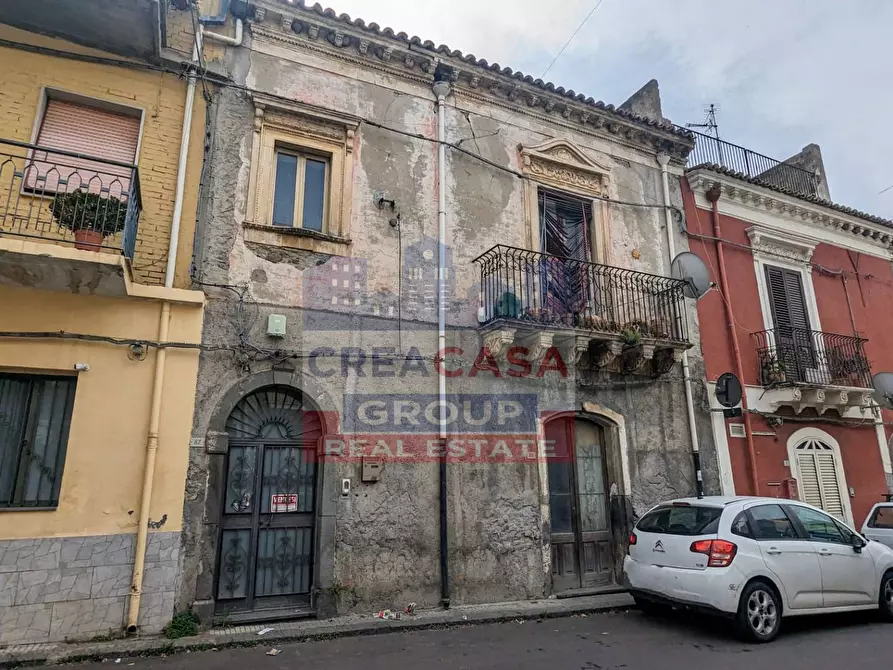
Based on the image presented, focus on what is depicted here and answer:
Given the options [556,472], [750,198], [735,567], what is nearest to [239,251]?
[556,472]

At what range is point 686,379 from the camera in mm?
10391

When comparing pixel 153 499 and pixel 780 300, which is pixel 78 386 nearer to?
pixel 153 499

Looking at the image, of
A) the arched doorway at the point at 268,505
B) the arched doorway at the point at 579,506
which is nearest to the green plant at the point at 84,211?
the arched doorway at the point at 268,505

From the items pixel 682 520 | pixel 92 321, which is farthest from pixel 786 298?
pixel 92 321

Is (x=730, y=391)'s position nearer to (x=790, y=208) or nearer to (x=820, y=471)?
(x=820, y=471)

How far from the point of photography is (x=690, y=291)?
10.7m

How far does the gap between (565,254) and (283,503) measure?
636 cm

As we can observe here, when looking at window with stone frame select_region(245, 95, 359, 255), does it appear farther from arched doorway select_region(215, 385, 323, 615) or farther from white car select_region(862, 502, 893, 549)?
white car select_region(862, 502, 893, 549)

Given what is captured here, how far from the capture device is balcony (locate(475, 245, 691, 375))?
868 centimetres

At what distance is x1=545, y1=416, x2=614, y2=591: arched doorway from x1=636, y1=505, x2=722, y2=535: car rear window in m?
1.77

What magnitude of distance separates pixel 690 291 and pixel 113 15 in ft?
33.0

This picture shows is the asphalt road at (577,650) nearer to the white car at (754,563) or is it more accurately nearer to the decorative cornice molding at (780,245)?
the white car at (754,563)

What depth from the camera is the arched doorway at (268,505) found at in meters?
6.86

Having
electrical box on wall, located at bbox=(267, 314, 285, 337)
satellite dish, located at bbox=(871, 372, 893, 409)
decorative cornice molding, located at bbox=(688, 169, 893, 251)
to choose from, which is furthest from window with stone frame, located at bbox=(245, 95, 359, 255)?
satellite dish, located at bbox=(871, 372, 893, 409)
